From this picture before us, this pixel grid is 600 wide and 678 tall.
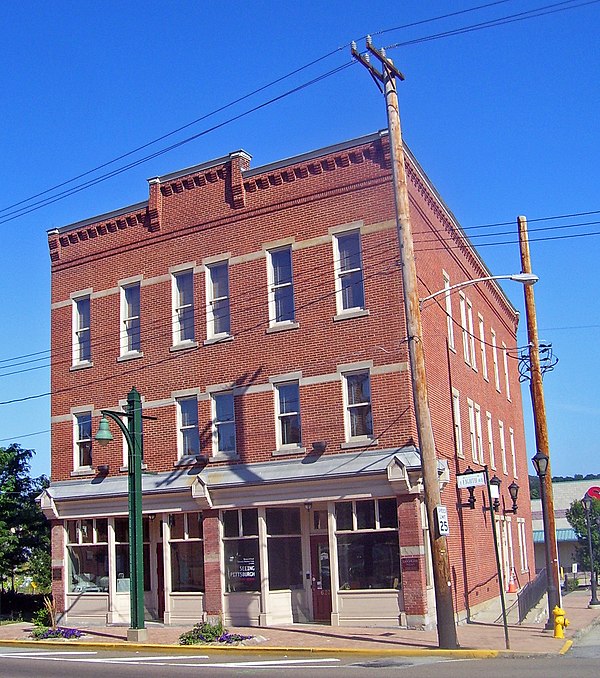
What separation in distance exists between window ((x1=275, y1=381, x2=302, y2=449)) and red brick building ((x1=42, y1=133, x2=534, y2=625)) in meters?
0.04

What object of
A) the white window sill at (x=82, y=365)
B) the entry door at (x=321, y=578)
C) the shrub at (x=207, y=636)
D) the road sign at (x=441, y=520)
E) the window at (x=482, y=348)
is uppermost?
the window at (x=482, y=348)

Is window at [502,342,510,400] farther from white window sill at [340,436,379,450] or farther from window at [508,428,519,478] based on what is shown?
white window sill at [340,436,379,450]

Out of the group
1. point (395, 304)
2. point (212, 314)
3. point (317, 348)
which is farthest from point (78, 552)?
point (395, 304)

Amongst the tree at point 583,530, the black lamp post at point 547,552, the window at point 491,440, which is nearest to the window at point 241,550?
the black lamp post at point 547,552

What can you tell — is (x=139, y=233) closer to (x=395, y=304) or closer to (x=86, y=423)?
(x=86, y=423)

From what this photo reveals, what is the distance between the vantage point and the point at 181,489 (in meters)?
26.0

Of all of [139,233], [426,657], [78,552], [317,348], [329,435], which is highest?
[139,233]

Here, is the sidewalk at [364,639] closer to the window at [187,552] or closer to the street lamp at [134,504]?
the street lamp at [134,504]

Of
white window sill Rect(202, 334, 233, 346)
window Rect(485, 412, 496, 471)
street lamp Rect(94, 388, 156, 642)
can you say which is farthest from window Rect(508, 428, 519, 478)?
street lamp Rect(94, 388, 156, 642)

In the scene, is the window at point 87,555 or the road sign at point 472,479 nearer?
the road sign at point 472,479

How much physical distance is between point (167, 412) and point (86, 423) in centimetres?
354

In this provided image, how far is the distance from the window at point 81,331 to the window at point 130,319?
1523mm

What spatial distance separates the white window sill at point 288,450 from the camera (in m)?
24.3

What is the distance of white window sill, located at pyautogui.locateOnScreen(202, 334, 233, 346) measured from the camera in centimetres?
2619
